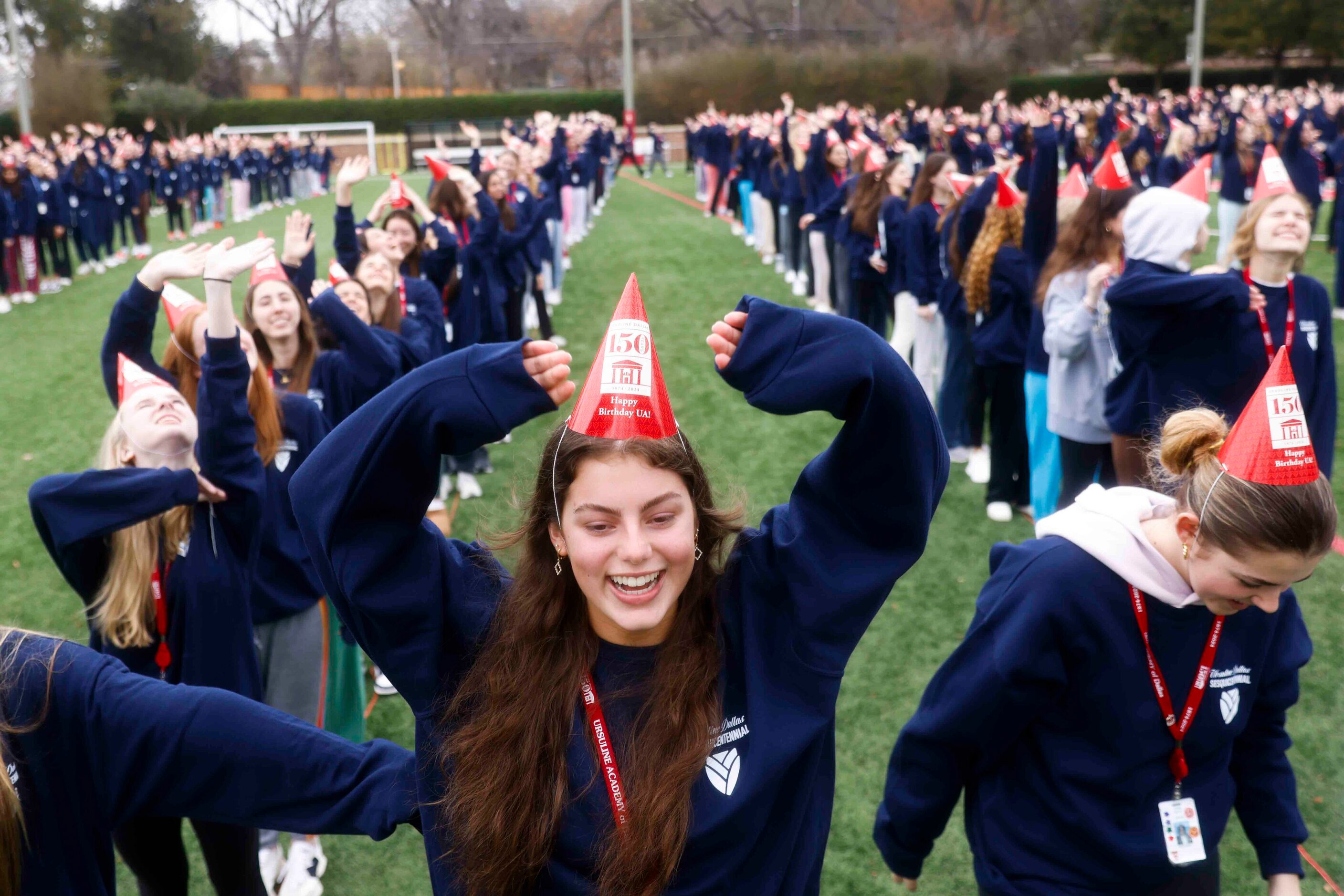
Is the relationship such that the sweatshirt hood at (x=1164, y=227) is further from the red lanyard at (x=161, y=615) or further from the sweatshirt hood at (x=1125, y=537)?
the red lanyard at (x=161, y=615)

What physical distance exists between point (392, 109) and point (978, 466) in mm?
39242

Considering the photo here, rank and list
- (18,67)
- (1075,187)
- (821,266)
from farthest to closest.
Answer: (18,67) → (821,266) → (1075,187)

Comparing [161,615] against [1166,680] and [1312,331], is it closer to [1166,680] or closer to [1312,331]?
[1166,680]

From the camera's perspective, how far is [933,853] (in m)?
4.00

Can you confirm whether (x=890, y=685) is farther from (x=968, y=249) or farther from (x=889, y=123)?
(x=889, y=123)

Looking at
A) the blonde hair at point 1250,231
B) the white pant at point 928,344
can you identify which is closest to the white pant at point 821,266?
the white pant at point 928,344

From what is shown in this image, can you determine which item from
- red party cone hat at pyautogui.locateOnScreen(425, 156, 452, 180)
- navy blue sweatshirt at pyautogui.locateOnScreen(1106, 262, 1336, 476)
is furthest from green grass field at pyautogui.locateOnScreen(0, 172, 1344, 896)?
red party cone hat at pyautogui.locateOnScreen(425, 156, 452, 180)

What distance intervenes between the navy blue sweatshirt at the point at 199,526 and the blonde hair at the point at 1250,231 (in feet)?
11.6

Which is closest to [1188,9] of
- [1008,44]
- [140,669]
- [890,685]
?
[1008,44]

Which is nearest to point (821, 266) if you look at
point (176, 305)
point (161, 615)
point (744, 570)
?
point (176, 305)

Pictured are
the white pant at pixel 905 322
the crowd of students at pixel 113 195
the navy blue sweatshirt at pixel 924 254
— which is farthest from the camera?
the crowd of students at pixel 113 195

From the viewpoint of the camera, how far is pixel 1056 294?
210 inches

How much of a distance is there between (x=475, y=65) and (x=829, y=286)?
45832 mm

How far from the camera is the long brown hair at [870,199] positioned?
29.3 ft
